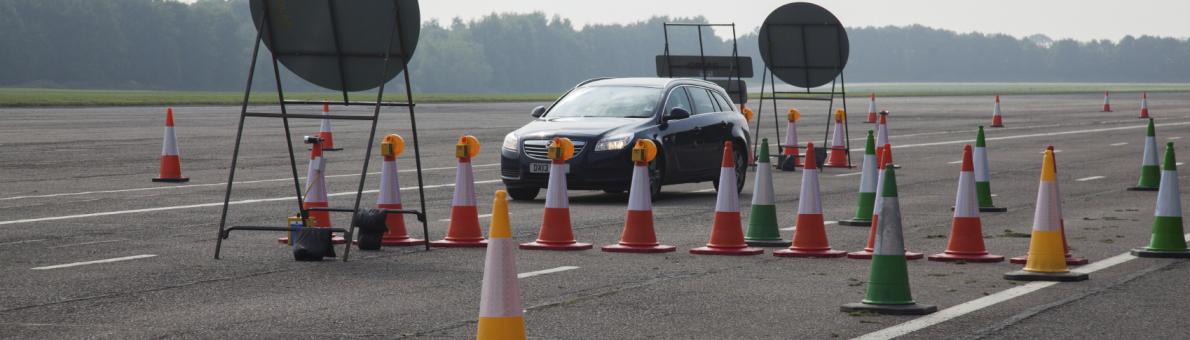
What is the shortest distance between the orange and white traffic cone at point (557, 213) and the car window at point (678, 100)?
6283 mm

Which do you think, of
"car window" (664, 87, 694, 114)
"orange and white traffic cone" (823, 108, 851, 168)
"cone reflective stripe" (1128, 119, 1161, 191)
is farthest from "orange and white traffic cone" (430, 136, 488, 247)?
"orange and white traffic cone" (823, 108, 851, 168)

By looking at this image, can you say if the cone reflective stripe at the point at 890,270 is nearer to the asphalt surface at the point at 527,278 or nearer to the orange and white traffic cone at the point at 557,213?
the asphalt surface at the point at 527,278

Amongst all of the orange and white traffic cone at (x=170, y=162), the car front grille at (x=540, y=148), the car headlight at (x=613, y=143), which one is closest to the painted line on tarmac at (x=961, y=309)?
the car headlight at (x=613, y=143)

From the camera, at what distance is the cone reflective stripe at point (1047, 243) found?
10398 mm

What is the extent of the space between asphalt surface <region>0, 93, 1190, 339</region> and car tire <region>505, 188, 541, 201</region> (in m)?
0.34

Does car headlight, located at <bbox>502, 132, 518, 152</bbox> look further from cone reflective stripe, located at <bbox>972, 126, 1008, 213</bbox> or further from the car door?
cone reflective stripe, located at <bbox>972, 126, 1008, 213</bbox>

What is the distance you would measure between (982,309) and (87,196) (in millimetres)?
10863

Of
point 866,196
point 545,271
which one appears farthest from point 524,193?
point 545,271

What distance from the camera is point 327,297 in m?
9.57

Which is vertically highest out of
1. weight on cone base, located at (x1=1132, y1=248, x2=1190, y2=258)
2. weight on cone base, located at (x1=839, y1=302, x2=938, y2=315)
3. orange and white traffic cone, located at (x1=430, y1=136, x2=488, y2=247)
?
orange and white traffic cone, located at (x1=430, y1=136, x2=488, y2=247)

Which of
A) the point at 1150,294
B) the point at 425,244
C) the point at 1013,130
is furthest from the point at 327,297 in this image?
the point at 1013,130

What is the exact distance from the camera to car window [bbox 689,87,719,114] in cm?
1920

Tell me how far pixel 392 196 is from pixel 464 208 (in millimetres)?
527

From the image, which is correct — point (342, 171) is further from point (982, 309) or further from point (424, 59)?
point (424, 59)
